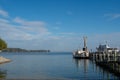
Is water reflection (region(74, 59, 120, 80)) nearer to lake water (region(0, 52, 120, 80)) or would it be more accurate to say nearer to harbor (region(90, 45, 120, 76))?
lake water (region(0, 52, 120, 80))

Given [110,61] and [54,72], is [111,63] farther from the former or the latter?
[54,72]

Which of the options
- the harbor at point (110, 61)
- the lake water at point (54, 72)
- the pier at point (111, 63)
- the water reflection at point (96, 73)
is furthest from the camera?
the harbor at point (110, 61)

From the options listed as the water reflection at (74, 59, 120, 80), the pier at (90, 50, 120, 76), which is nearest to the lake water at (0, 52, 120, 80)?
the water reflection at (74, 59, 120, 80)

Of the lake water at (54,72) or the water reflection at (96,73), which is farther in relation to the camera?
the water reflection at (96,73)

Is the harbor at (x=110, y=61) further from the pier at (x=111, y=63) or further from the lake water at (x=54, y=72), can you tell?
the lake water at (x=54, y=72)

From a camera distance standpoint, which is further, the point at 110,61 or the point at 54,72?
the point at 110,61

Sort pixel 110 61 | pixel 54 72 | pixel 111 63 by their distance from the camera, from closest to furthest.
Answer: pixel 54 72, pixel 111 63, pixel 110 61

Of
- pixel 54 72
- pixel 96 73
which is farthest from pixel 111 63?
pixel 54 72

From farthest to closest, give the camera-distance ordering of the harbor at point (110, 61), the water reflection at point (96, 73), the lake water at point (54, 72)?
1. the harbor at point (110, 61)
2. the water reflection at point (96, 73)
3. the lake water at point (54, 72)

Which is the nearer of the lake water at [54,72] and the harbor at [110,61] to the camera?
the lake water at [54,72]

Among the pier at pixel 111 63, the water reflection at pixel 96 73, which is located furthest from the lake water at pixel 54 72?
the pier at pixel 111 63

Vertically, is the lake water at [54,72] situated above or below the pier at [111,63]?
below

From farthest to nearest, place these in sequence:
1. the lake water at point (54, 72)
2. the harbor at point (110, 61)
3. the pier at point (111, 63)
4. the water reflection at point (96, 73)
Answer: the harbor at point (110, 61), the pier at point (111, 63), the water reflection at point (96, 73), the lake water at point (54, 72)

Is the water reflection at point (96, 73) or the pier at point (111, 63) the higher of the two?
the pier at point (111, 63)
